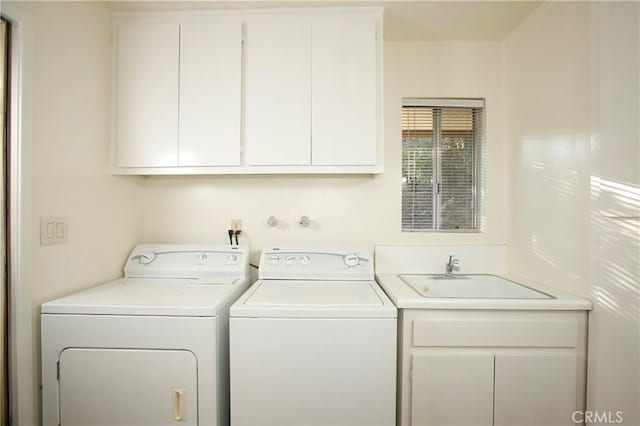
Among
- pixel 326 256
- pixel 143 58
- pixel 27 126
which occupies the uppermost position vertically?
pixel 143 58

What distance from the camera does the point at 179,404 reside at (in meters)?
1.20

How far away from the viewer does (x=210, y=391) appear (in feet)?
3.91

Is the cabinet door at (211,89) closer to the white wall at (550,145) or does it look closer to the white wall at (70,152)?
the white wall at (70,152)

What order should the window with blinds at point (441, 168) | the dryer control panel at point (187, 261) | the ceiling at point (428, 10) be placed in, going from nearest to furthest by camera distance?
the ceiling at point (428, 10)
the dryer control panel at point (187, 261)
the window with blinds at point (441, 168)

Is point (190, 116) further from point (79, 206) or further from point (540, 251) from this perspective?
point (540, 251)

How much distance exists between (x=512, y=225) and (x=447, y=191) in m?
0.45

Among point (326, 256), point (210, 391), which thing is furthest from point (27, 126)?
point (326, 256)

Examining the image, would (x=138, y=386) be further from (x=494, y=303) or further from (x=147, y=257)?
(x=494, y=303)

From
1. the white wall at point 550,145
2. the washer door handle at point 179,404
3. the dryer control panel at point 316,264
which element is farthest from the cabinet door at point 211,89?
the white wall at point 550,145

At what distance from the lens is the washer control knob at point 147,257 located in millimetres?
1762

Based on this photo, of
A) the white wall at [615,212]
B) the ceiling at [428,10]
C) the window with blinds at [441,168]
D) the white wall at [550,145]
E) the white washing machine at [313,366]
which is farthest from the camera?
the window with blinds at [441,168]

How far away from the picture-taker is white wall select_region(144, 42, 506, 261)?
193 cm

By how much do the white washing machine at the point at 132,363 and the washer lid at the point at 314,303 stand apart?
0.56 feet

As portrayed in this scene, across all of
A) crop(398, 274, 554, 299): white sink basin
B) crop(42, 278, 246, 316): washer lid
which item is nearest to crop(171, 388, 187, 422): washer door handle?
crop(42, 278, 246, 316): washer lid
